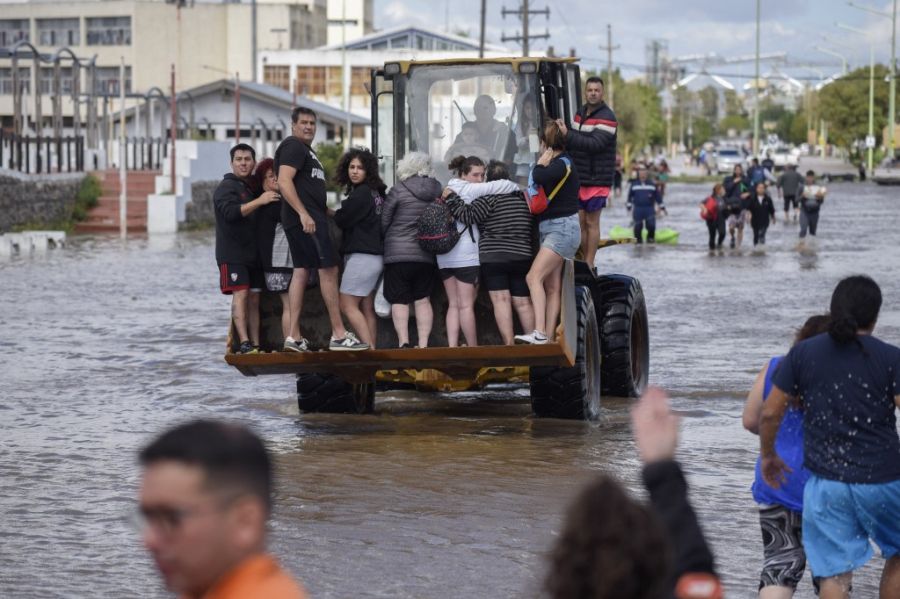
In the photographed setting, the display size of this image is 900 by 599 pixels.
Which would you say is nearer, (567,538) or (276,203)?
(567,538)

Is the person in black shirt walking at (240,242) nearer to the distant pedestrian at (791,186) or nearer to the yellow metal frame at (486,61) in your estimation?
the yellow metal frame at (486,61)

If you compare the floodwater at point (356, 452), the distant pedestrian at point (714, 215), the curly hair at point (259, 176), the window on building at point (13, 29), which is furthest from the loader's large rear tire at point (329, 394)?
the window on building at point (13, 29)

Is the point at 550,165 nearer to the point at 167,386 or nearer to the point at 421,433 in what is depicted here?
the point at 421,433

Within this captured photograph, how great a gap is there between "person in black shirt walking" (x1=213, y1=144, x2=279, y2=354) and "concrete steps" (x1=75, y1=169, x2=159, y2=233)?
2977 centimetres

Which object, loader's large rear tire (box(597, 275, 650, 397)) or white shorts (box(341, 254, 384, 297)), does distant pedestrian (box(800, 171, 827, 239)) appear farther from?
white shorts (box(341, 254, 384, 297))

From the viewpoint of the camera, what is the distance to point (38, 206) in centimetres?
3847

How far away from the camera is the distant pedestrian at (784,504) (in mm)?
6152

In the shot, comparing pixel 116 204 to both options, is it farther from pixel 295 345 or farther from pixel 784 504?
pixel 784 504

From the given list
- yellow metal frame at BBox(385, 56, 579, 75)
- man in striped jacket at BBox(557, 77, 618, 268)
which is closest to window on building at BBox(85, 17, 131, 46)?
yellow metal frame at BBox(385, 56, 579, 75)

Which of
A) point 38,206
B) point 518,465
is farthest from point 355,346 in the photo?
point 38,206

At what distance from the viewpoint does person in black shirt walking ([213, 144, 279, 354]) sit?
1095 cm

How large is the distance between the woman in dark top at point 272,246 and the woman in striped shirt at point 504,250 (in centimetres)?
111

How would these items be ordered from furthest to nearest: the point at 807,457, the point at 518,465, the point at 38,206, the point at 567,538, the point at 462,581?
the point at 38,206 < the point at 518,465 < the point at 462,581 < the point at 807,457 < the point at 567,538

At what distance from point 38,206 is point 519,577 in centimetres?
3248
